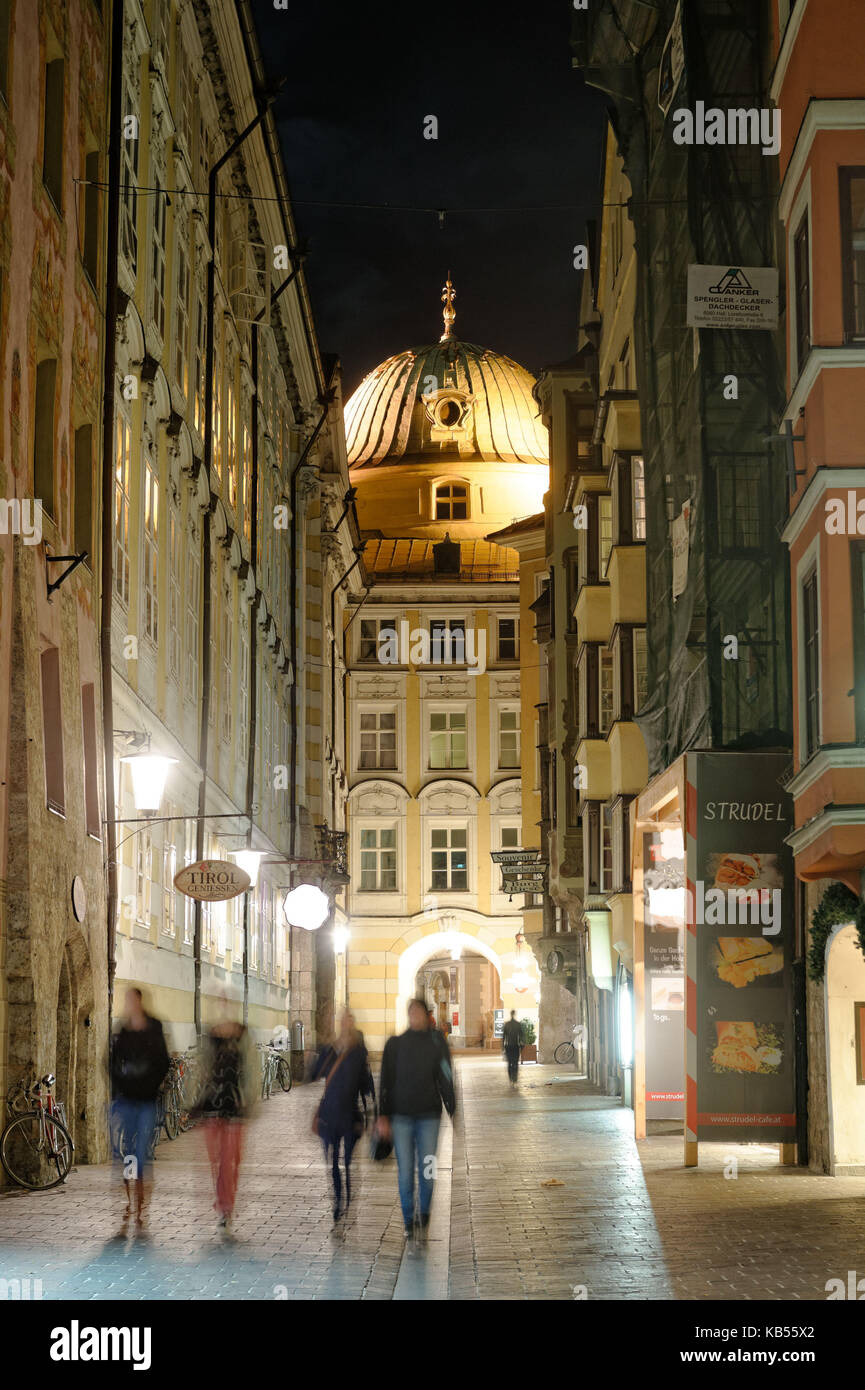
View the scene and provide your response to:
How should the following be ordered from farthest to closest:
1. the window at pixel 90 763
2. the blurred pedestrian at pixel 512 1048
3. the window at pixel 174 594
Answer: the blurred pedestrian at pixel 512 1048
the window at pixel 174 594
the window at pixel 90 763

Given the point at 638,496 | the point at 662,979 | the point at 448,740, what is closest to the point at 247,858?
the point at 638,496

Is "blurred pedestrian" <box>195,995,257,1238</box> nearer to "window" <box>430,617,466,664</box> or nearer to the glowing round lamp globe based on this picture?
the glowing round lamp globe

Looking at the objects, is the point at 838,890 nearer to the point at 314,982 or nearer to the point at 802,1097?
the point at 802,1097

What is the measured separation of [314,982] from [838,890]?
32938 millimetres

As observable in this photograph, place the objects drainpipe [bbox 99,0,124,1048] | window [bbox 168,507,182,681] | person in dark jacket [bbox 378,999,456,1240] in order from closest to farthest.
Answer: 1. person in dark jacket [bbox 378,999,456,1240]
2. drainpipe [bbox 99,0,124,1048]
3. window [bbox 168,507,182,681]

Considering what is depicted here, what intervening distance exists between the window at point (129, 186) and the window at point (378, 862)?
155 feet

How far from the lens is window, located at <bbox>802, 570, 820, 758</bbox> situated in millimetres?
18297

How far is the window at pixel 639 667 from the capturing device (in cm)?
3369

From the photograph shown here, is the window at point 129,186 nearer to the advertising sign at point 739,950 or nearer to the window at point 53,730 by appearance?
the window at point 53,730

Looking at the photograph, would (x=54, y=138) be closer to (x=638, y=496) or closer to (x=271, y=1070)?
(x=638, y=496)

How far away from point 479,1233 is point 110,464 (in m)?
11.7

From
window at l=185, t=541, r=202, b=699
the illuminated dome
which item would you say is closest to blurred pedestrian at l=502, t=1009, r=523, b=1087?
window at l=185, t=541, r=202, b=699

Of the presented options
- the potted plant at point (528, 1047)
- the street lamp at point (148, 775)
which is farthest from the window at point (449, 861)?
the street lamp at point (148, 775)

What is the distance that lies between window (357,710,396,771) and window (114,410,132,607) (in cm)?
4759
